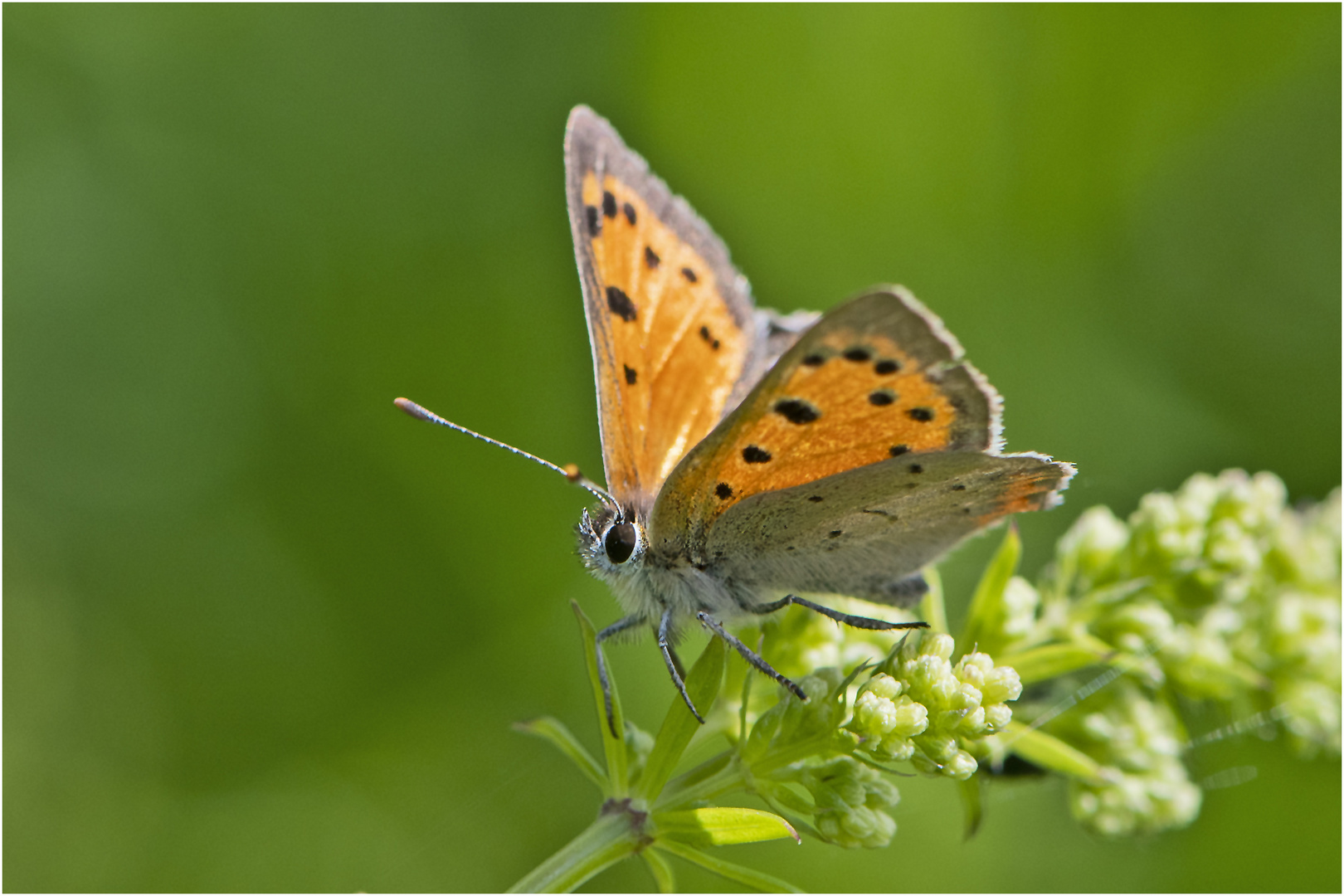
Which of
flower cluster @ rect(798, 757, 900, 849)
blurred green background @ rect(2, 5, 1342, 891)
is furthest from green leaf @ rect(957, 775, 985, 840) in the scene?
blurred green background @ rect(2, 5, 1342, 891)

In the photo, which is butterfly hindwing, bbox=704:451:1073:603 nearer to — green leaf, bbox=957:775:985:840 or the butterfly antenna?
the butterfly antenna

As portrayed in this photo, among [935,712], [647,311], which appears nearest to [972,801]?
[935,712]

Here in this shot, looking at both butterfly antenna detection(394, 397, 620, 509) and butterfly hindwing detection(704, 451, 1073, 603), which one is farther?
butterfly antenna detection(394, 397, 620, 509)

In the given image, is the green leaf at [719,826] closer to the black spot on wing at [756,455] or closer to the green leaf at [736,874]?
the green leaf at [736,874]

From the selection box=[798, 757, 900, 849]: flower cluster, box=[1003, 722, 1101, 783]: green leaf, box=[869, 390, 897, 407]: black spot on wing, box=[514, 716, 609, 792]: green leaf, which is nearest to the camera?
box=[798, 757, 900, 849]: flower cluster

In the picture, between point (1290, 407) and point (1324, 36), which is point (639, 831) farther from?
point (1324, 36)

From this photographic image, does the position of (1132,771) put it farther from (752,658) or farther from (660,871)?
(660,871)
